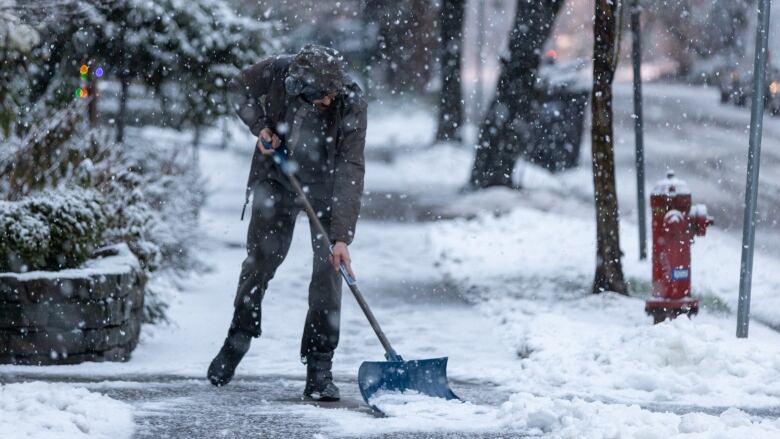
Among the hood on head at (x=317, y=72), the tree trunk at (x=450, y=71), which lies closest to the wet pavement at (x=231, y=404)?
the hood on head at (x=317, y=72)

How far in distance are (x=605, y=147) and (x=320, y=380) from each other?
3.84 meters

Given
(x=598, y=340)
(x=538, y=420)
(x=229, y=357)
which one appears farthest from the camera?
(x=598, y=340)

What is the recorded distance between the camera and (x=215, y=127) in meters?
12.2

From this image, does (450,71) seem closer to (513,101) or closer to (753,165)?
(513,101)

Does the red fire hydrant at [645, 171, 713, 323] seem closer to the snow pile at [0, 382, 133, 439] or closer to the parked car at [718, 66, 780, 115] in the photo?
the snow pile at [0, 382, 133, 439]

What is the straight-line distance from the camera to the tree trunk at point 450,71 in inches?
891

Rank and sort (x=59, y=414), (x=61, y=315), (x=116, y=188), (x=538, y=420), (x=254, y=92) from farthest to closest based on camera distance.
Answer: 1. (x=116, y=188)
2. (x=61, y=315)
3. (x=254, y=92)
4. (x=538, y=420)
5. (x=59, y=414)

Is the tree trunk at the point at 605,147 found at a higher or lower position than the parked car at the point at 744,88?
lower

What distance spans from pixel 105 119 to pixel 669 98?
22.9 m

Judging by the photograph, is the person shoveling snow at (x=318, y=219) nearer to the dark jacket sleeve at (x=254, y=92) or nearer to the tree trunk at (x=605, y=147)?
the dark jacket sleeve at (x=254, y=92)

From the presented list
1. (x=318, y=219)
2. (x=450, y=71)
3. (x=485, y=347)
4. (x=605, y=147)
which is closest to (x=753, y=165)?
(x=485, y=347)

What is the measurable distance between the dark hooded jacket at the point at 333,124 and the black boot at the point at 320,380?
0.58 meters

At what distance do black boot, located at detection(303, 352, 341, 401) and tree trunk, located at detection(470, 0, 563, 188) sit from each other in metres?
7.15

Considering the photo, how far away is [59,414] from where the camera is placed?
521 cm
